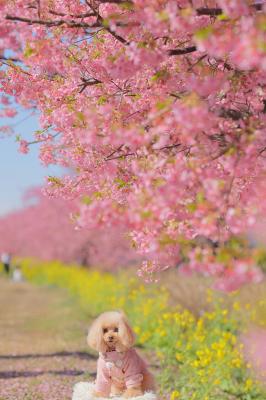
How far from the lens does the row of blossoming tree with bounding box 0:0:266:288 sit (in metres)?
3.74

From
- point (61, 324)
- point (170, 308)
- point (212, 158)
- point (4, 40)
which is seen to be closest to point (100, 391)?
point (212, 158)

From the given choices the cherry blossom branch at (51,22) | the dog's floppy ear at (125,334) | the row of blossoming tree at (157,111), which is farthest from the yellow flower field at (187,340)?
the cherry blossom branch at (51,22)

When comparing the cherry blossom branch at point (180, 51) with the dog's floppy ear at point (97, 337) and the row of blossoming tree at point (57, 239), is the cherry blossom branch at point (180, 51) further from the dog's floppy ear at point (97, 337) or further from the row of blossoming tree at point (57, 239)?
the row of blossoming tree at point (57, 239)

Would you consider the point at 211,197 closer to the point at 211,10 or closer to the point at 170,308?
the point at 211,10

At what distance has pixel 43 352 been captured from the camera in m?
12.0

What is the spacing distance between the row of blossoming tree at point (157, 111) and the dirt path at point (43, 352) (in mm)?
3711

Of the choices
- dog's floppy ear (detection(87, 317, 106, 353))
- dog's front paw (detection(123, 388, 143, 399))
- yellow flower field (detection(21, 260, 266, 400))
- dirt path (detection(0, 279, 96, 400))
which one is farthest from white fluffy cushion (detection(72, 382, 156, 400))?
dirt path (detection(0, 279, 96, 400))

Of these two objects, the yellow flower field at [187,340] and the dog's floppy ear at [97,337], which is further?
the yellow flower field at [187,340]

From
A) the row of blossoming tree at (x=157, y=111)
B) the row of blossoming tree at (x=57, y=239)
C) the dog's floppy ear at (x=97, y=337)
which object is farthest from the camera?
the row of blossoming tree at (x=57, y=239)

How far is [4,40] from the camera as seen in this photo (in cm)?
468

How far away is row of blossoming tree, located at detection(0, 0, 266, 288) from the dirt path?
12.2 feet

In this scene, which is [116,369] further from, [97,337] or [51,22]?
[51,22]

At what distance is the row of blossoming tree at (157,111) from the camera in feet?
12.3

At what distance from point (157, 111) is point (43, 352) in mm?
8889
